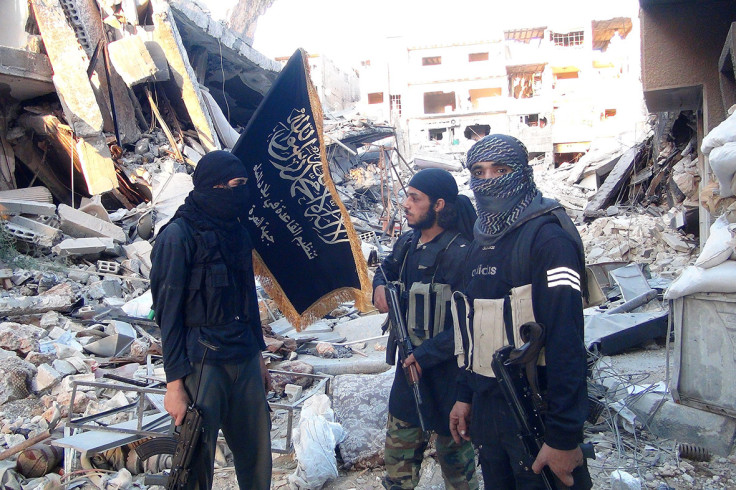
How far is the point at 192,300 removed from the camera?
2.25 m

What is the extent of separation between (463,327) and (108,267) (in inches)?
274

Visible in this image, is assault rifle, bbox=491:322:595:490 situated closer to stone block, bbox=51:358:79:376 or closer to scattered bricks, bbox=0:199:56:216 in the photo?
stone block, bbox=51:358:79:376

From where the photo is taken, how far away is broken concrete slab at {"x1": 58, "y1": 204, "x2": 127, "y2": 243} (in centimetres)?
811

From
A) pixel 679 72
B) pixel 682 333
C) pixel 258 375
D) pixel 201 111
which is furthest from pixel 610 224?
pixel 258 375

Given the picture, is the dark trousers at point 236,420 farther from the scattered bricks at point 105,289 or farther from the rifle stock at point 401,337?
the scattered bricks at point 105,289

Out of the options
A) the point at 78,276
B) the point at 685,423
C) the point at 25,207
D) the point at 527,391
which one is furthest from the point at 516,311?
the point at 25,207

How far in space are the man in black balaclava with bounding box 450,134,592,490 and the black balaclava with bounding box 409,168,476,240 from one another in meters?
0.62

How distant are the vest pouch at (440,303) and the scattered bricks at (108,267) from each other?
21.2ft

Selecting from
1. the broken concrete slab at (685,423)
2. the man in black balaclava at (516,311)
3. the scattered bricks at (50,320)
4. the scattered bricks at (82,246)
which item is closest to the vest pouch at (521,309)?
the man in black balaclava at (516,311)

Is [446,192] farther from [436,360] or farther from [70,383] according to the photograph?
[70,383]

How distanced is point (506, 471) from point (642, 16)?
493 centimetres

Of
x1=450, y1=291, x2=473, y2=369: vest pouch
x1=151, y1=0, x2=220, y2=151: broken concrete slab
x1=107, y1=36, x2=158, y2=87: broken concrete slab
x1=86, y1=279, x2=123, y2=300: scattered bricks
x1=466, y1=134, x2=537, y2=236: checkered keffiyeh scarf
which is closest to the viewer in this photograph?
x1=466, y1=134, x2=537, y2=236: checkered keffiyeh scarf

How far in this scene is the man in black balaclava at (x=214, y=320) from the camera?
7.16 feet

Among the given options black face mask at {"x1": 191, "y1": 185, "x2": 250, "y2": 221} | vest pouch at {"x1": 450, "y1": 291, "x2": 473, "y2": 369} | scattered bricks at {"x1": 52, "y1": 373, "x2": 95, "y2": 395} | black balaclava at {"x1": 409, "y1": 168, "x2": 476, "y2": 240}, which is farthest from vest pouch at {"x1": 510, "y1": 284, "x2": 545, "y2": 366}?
scattered bricks at {"x1": 52, "y1": 373, "x2": 95, "y2": 395}
